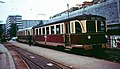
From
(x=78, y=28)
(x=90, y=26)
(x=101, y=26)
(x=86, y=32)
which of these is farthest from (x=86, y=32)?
(x=101, y=26)

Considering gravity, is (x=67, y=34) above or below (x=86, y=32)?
below

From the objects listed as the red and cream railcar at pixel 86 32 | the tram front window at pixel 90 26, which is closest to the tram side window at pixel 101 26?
the red and cream railcar at pixel 86 32

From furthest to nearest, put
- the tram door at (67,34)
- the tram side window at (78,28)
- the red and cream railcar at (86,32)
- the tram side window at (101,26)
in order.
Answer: the tram door at (67,34)
the tram side window at (78,28)
the tram side window at (101,26)
the red and cream railcar at (86,32)

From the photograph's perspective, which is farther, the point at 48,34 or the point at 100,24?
the point at 48,34

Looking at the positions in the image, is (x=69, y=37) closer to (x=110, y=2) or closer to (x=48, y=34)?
(x=48, y=34)

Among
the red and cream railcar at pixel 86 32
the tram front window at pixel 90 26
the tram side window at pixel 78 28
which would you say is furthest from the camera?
the tram side window at pixel 78 28

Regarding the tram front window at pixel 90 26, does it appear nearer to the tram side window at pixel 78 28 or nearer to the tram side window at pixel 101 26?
the tram side window at pixel 101 26

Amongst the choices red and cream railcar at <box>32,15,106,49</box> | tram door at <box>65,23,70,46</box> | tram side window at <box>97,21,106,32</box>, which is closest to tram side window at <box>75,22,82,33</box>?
red and cream railcar at <box>32,15,106,49</box>

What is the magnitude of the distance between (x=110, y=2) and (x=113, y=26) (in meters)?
3.30

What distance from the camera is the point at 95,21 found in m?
21.0

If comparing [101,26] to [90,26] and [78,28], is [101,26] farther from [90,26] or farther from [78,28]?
[78,28]

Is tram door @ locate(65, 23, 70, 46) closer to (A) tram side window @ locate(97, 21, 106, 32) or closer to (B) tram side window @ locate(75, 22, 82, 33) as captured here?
(B) tram side window @ locate(75, 22, 82, 33)

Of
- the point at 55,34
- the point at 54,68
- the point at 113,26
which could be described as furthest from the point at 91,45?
the point at 113,26

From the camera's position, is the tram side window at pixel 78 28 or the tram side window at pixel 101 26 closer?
the tram side window at pixel 101 26
